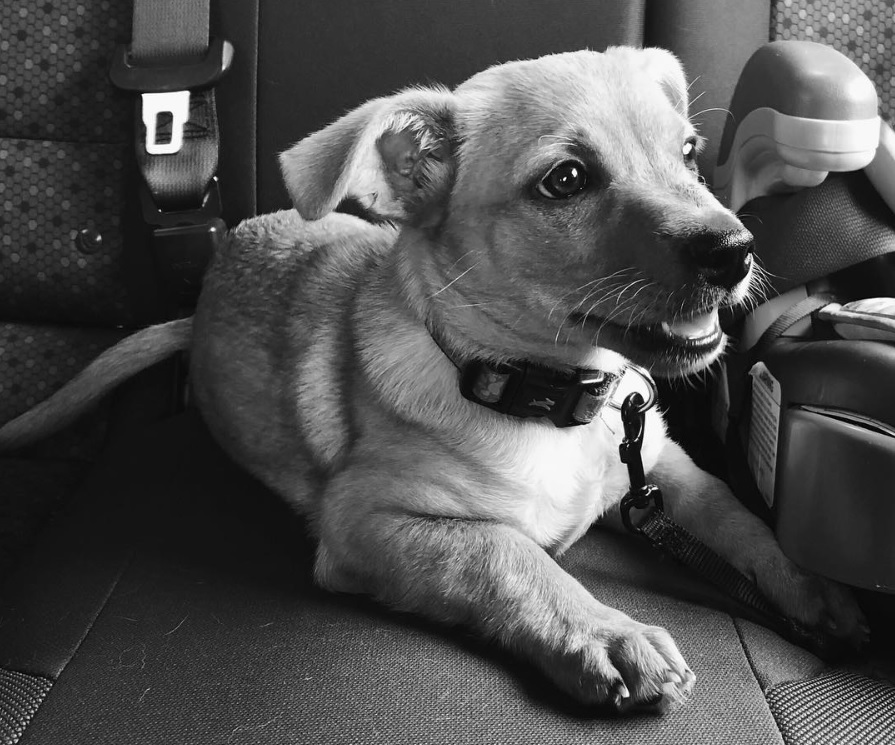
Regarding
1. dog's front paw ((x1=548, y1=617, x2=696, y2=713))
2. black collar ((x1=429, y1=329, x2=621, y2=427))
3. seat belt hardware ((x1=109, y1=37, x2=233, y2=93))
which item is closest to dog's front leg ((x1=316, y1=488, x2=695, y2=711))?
dog's front paw ((x1=548, y1=617, x2=696, y2=713))

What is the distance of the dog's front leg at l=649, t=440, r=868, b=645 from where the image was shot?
4.89ft

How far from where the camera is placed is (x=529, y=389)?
5.13 feet

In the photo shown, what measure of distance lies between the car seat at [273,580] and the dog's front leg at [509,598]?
0.04 m

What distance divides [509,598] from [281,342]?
2.72ft

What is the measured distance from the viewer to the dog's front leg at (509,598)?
1270 millimetres

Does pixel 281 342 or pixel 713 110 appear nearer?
pixel 281 342

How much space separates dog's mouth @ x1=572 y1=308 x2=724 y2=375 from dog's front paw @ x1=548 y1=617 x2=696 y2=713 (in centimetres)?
42

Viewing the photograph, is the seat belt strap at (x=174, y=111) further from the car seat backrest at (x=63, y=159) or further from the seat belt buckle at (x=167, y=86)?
the car seat backrest at (x=63, y=159)

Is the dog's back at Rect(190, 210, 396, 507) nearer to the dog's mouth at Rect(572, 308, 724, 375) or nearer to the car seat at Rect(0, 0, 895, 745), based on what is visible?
the car seat at Rect(0, 0, 895, 745)

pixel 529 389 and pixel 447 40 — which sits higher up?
pixel 447 40

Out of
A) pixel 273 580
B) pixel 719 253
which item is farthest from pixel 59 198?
pixel 719 253

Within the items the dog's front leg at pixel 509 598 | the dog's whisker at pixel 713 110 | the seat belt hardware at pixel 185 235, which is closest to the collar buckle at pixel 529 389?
the dog's front leg at pixel 509 598

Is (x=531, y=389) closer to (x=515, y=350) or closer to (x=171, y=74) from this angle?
(x=515, y=350)

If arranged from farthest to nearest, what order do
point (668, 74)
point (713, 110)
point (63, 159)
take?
point (63, 159) → point (713, 110) → point (668, 74)
